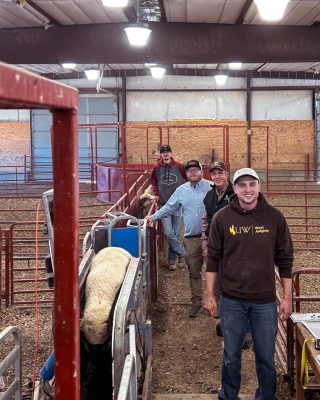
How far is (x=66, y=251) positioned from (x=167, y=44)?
751 centimetres

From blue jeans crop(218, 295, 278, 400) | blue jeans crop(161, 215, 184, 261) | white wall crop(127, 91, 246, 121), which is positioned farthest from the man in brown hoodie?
white wall crop(127, 91, 246, 121)

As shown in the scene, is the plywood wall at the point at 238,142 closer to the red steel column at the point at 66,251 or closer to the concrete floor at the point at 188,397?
the concrete floor at the point at 188,397

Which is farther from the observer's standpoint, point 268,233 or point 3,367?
point 268,233

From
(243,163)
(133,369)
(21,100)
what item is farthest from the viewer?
(243,163)

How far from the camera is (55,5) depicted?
8070 mm

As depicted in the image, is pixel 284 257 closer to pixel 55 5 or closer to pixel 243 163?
pixel 55 5

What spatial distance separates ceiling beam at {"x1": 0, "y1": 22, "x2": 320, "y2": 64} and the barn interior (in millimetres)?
23

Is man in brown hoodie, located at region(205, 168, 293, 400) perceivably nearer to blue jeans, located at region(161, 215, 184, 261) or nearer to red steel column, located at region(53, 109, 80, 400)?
red steel column, located at region(53, 109, 80, 400)

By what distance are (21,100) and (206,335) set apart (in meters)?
5.12

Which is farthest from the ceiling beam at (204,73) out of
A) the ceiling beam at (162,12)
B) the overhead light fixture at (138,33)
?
the overhead light fixture at (138,33)

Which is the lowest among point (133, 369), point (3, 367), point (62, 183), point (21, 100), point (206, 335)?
point (206, 335)

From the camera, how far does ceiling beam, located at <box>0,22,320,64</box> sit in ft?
28.2

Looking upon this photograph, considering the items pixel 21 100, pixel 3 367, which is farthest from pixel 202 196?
pixel 21 100

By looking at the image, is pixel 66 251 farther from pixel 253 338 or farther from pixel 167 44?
pixel 167 44
